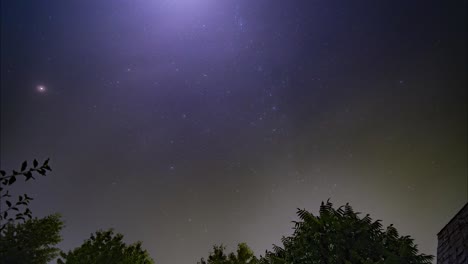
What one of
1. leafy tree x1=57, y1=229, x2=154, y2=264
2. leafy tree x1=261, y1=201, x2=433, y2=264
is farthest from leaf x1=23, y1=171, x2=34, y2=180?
leafy tree x1=57, y1=229, x2=154, y2=264

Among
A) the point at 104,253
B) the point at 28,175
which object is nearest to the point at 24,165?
the point at 28,175

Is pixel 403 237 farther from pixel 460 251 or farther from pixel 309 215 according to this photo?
pixel 460 251

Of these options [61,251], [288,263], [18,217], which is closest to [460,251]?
[288,263]

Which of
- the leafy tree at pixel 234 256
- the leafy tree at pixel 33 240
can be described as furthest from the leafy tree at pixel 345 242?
the leafy tree at pixel 33 240

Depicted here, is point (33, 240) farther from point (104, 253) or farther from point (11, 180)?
point (11, 180)

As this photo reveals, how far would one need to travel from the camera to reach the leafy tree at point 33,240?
18520 millimetres

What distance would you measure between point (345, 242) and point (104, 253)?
17.2 meters

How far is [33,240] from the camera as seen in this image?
19688 millimetres

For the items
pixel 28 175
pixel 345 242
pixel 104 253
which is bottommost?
pixel 345 242

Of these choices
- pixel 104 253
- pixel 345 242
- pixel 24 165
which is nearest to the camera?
pixel 24 165

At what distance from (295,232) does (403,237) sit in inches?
193

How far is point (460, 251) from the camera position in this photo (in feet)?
21.2

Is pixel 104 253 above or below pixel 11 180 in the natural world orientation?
above

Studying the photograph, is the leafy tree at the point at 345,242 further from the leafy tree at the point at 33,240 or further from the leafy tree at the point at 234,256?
the leafy tree at the point at 33,240
